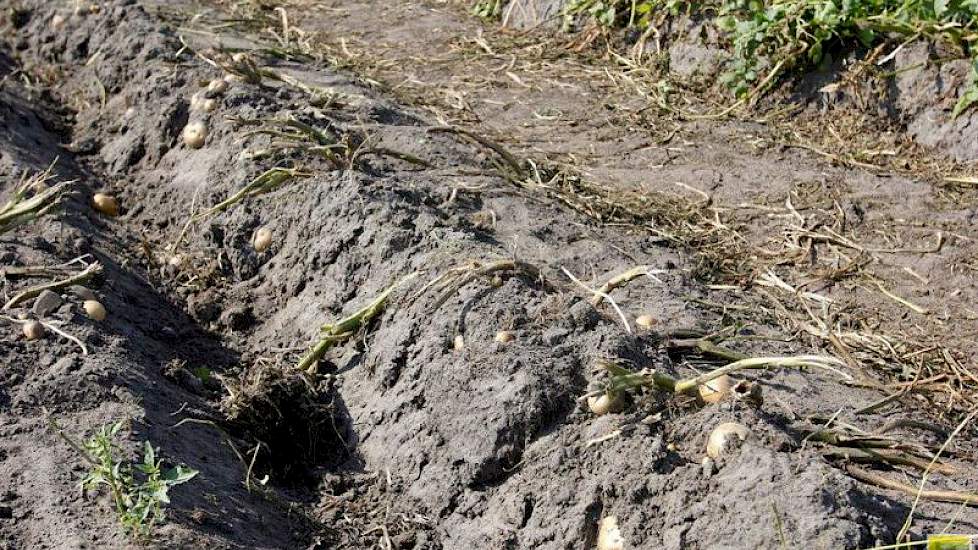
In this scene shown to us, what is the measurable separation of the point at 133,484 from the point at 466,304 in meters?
1.12

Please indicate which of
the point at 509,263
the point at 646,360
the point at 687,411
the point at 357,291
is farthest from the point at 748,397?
the point at 357,291

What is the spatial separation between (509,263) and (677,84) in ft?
10.6

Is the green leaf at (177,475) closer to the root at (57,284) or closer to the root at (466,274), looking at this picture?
the root at (466,274)

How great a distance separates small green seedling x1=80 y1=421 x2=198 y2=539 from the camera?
103 inches

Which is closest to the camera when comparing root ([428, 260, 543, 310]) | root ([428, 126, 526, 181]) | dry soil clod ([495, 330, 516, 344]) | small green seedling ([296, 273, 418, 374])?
dry soil clod ([495, 330, 516, 344])

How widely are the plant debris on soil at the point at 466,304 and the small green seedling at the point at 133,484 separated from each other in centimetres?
1

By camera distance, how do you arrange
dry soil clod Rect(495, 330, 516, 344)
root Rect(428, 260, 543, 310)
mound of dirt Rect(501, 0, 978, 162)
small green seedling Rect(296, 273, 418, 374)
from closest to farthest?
dry soil clod Rect(495, 330, 516, 344) → root Rect(428, 260, 543, 310) → small green seedling Rect(296, 273, 418, 374) → mound of dirt Rect(501, 0, 978, 162)

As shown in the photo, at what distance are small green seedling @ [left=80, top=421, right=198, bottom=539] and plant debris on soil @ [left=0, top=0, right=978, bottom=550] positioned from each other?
0.05 feet

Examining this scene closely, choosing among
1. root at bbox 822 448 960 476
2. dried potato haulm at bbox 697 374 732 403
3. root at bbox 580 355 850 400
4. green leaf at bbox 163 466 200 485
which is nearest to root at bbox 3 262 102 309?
green leaf at bbox 163 466 200 485

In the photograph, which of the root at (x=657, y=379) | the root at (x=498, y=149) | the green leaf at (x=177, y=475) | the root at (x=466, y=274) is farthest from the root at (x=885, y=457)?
the root at (x=498, y=149)

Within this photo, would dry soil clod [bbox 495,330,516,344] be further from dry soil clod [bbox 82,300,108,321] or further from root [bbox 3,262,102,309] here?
root [bbox 3,262,102,309]

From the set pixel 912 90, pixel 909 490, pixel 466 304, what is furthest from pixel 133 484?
pixel 912 90

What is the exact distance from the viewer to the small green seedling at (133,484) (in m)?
2.62

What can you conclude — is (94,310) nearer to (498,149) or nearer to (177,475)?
(177,475)
